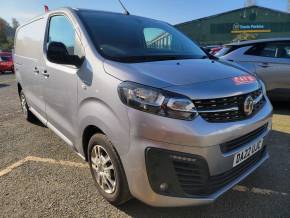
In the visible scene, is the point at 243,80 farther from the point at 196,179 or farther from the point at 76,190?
the point at 76,190

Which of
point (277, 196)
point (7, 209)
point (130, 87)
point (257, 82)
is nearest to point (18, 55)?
point (7, 209)

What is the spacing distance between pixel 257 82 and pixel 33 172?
8.84 ft

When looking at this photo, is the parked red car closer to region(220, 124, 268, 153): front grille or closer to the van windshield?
the van windshield

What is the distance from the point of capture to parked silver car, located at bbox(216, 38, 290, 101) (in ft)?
19.7

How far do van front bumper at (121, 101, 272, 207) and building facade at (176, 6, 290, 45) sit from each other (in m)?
60.3

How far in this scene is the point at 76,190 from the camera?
3131 mm

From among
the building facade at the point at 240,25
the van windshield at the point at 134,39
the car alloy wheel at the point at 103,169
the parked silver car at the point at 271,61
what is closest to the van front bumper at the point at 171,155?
the car alloy wheel at the point at 103,169

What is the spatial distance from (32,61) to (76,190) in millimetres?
2161

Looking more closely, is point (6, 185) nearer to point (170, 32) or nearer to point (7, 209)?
point (7, 209)

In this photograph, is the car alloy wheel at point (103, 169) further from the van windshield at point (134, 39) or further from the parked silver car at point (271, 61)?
the parked silver car at point (271, 61)

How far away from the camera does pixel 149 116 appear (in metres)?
2.23

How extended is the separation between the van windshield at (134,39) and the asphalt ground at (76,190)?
4.61ft

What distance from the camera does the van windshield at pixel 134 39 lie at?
296 centimetres

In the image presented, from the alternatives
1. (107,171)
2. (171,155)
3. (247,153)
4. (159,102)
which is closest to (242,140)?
(247,153)
